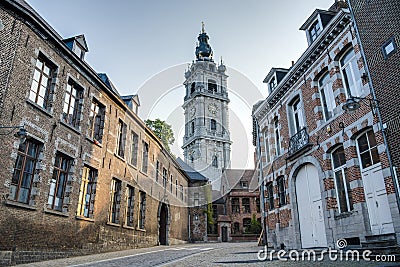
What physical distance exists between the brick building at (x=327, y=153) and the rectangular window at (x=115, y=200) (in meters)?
7.32

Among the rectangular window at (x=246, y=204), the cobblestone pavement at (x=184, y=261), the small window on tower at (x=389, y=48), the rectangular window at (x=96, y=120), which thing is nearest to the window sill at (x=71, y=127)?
the rectangular window at (x=96, y=120)

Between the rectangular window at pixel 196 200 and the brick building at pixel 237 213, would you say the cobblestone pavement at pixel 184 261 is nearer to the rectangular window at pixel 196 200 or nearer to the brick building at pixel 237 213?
the rectangular window at pixel 196 200

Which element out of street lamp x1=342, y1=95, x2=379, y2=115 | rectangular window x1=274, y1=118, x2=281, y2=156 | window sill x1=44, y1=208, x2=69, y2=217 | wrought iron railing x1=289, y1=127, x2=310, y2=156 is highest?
rectangular window x1=274, y1=118, x2=281, y2=156

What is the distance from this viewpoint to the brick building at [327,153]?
27.5 feet

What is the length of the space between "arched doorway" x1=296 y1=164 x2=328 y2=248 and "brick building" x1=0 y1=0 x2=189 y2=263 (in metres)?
7.97

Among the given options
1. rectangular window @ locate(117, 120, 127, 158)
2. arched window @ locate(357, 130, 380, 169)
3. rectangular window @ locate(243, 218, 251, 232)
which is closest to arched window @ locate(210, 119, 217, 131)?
rectangular window @ locate(243, 218, 251, 232)

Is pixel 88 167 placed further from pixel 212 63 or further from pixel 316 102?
pixel 212 63

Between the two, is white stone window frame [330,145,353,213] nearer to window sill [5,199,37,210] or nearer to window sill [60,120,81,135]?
window sill [60,120,81,135]

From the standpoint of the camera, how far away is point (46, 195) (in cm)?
952

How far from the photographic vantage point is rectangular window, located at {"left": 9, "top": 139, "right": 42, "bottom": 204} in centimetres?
855

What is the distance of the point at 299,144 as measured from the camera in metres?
12.4

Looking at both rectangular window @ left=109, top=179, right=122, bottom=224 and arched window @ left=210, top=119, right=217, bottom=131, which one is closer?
rectangular window @ left=109, top=179, right=122, bottom=224

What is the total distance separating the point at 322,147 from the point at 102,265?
26.0 feet

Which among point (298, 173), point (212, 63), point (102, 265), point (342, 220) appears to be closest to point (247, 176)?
point (212, 63)
